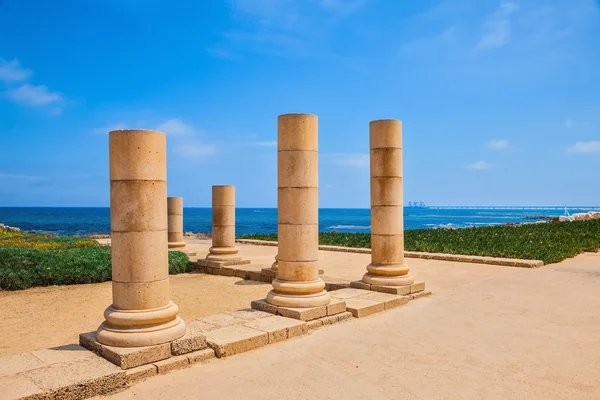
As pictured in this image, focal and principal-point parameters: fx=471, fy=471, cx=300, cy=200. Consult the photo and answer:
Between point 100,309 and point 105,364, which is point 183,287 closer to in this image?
point 100,309

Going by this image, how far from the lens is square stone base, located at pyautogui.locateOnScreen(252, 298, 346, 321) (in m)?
8.38

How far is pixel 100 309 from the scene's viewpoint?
35.4ft

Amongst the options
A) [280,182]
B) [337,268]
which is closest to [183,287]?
[337,268]

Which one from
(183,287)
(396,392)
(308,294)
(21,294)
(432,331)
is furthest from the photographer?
(183,287)

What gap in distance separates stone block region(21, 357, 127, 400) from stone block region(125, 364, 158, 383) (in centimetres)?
15

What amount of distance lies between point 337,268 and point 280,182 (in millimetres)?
7475

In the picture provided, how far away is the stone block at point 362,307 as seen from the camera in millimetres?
9086

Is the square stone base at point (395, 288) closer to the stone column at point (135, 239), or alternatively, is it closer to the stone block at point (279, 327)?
the stone block at point (279, 327)

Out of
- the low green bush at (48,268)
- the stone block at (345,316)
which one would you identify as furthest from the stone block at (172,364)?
the low green bush at (48,268)

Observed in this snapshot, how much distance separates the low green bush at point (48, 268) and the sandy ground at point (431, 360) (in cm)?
885

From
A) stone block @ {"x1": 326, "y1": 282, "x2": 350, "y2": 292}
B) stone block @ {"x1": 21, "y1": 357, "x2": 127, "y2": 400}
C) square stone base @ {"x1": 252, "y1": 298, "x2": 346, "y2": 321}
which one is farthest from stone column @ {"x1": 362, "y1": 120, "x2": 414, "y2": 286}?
stone block @ {"x1": 21, "y1": 357, "x2": 127, "y2": 400}

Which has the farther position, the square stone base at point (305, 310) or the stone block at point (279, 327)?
the square stone base at point (305, 310)

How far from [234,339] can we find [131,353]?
1.53 meters

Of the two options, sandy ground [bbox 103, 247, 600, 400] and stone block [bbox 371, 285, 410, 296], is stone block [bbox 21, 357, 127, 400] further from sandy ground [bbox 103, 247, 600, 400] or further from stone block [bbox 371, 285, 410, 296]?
stone block [bbox 371, 285, 410, 296]
